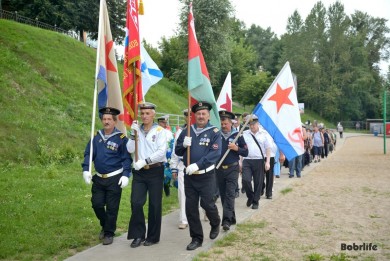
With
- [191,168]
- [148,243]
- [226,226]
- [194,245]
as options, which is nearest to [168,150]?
[226,226]

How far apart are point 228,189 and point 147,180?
182 centimetres

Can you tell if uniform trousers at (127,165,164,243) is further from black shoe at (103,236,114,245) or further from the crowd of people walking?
black shoe at (103,236,114,245)

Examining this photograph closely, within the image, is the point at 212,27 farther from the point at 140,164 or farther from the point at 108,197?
the point at 140,164

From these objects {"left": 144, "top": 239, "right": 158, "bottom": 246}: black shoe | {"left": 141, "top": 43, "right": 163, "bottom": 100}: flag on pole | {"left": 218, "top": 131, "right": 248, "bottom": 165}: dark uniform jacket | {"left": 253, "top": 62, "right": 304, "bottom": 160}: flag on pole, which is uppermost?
{"left": 141, "top": 43, "right": 163, "bottom": 100}: flag on pole

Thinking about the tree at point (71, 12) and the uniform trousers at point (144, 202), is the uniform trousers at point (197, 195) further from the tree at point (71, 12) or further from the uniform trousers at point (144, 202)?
the tree at point (71, 12)

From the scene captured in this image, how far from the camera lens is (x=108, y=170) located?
6.84 meters

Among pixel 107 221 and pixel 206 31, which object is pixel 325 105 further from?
pixel 107 221

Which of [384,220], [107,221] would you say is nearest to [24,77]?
[107,221]

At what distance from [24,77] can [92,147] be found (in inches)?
639

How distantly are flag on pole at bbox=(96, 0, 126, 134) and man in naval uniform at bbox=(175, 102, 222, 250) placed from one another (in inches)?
59.8

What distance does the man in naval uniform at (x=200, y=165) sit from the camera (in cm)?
657

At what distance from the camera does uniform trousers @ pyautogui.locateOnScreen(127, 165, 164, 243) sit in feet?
22.0

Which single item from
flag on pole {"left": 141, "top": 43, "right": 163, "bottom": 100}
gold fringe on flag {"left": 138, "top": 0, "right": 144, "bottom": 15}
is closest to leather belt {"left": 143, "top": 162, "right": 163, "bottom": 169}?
flag on pole {"left": 141, "top": 43, "right": 163, "bottom": 100}

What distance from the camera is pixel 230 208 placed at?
7875mm
